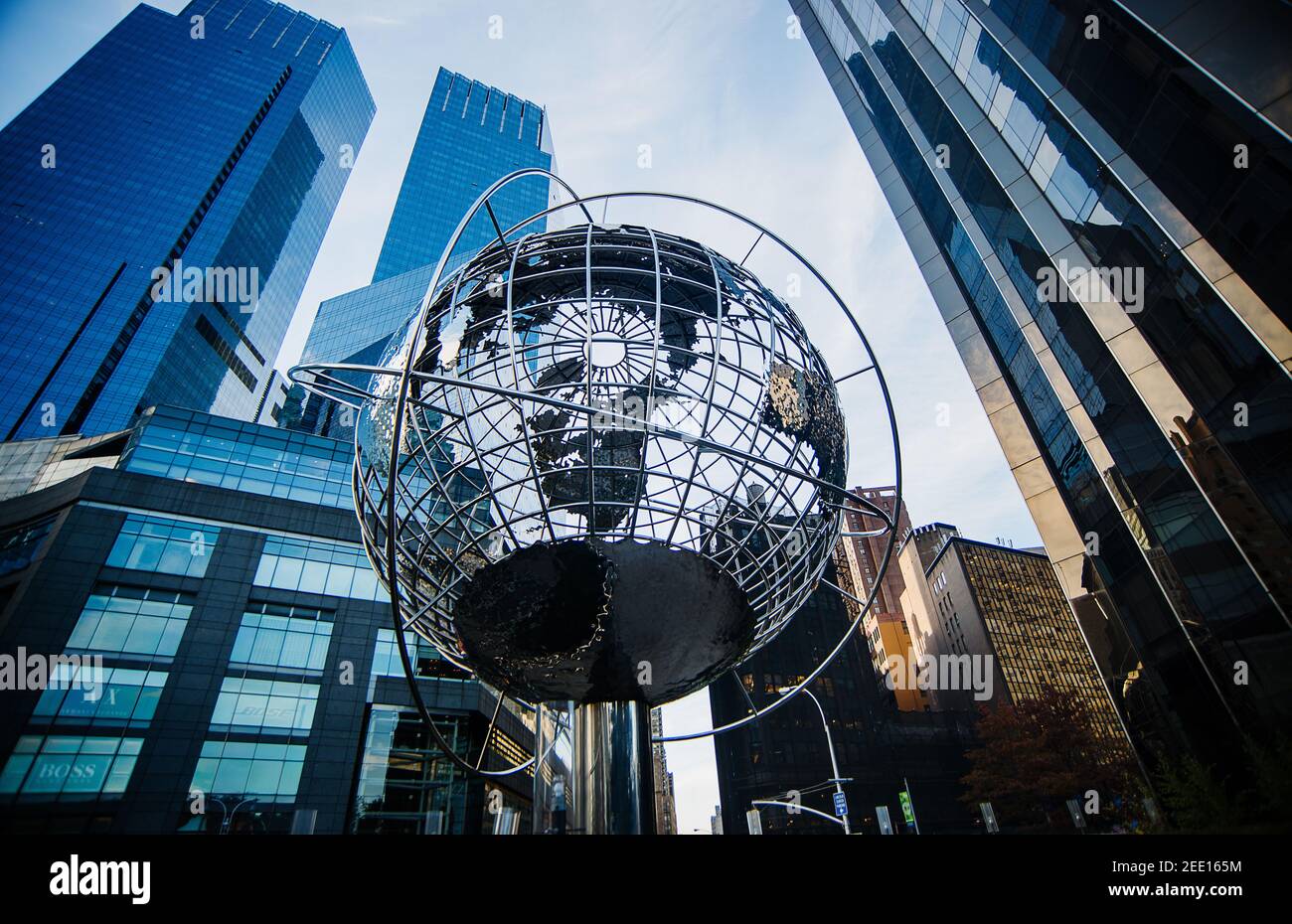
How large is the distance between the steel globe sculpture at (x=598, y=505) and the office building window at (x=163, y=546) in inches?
1071

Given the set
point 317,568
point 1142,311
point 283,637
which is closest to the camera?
point 1142,311

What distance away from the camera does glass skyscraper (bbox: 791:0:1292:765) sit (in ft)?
29.8

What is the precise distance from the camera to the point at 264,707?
23.0 meters

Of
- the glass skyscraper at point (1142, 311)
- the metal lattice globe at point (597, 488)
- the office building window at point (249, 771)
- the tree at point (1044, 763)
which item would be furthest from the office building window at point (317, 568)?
the tree at point (1044, 763)

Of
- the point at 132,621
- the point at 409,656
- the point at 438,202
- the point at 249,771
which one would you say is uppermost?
the point at 438,202

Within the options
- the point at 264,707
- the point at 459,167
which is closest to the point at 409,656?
the point at 264,707

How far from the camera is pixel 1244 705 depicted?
1029 centimetres

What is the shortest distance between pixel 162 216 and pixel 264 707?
2893 inches

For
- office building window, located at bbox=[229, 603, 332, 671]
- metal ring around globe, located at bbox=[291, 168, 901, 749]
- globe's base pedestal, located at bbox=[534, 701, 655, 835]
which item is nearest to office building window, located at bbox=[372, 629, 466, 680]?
office building window, located at bbox=[229, 603, 332, 671]

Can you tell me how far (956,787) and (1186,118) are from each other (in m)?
48.7

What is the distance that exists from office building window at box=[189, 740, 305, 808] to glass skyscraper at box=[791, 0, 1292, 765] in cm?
2743

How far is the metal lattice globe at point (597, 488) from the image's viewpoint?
9.34ft

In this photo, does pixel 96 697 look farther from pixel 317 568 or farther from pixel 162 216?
pixel 162 216
